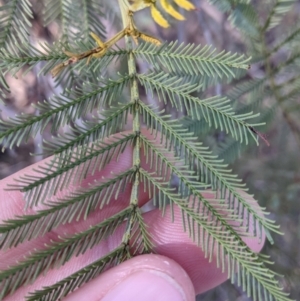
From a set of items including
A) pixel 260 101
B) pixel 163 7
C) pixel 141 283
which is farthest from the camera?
pixel 260 101

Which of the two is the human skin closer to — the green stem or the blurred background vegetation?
the green stem

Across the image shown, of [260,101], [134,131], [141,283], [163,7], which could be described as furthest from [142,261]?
[260,101]

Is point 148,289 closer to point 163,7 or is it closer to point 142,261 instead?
point 142,261

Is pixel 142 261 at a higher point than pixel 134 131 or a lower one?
lower

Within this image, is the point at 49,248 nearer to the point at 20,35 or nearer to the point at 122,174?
the point at 122,174

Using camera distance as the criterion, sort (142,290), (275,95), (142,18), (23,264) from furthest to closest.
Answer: (142,18) < (275,95) < (142,290) < (23,264)

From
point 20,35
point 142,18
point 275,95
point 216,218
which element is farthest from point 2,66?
point 142,18

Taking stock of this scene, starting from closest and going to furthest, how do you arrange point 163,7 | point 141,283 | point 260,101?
point 163,7 → point 141,283 → point 260,101
